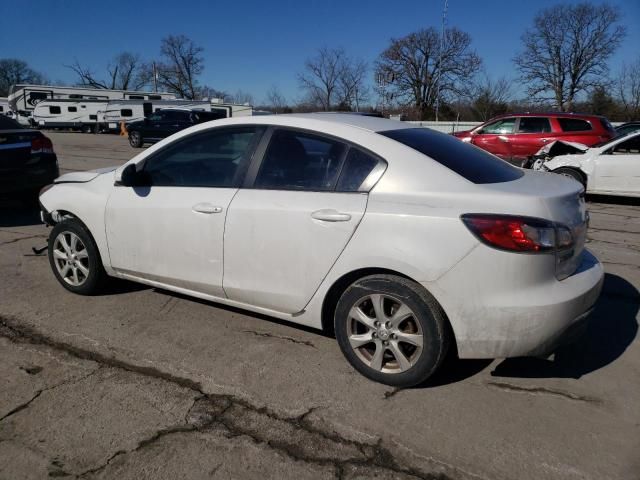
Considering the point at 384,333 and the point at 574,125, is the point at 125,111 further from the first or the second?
the point at 384,333

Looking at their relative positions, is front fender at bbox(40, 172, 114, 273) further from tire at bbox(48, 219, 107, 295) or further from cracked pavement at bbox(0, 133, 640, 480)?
cracked pavement at bbox(0, 133, 640, 480)

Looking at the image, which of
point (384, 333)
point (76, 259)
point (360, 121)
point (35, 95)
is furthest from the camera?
point (35, 95)

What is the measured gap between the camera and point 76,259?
4.32 meters

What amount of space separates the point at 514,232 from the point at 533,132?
1186 centimetres

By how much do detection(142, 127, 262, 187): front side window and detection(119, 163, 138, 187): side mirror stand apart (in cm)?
8

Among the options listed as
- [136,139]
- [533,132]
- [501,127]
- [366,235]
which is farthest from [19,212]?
[136,139]

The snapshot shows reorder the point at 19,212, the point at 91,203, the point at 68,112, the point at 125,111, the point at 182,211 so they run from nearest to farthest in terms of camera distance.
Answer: the point at 182,211, the point at 91,203, the point at 19,212, the point at 125,111, the point at 68,112

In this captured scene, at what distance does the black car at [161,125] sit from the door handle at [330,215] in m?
20.4

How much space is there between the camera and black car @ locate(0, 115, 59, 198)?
707 cm

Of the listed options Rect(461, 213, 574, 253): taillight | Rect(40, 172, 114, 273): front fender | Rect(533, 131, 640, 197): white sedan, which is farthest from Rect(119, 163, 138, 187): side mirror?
Rect(533, 131, 640, 197): white sedan

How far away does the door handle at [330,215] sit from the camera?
2938 mm

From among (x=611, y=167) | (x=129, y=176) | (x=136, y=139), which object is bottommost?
(x=611, y=167)

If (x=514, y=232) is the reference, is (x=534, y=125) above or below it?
above

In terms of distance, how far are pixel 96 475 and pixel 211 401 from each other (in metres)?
0.72
